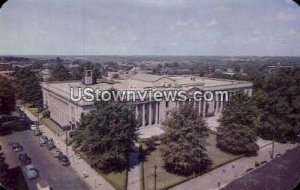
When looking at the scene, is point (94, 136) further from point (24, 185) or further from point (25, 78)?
point (25, 78)

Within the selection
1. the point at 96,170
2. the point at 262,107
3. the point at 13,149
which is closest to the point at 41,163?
the point at 13,149

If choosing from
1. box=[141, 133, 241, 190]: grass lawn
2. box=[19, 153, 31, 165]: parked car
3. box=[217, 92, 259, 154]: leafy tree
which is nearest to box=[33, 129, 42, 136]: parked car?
box=[19, 153, 31, 165]: parked car

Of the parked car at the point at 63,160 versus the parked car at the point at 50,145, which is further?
the parked car at the point at 50,145

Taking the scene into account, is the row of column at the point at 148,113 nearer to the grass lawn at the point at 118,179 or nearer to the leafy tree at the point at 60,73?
the grass lawn at the point at 118,179

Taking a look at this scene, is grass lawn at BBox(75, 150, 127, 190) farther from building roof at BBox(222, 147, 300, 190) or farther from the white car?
the white car

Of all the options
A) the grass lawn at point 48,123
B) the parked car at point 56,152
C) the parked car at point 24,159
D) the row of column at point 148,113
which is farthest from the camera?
the grass lawn at point 48,123

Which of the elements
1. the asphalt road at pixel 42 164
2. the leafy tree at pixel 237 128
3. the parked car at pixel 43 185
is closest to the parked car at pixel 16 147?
the asphalt road at pixel 42 164

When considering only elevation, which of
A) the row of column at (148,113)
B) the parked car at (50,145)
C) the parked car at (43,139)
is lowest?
the parked car at (50,145)
